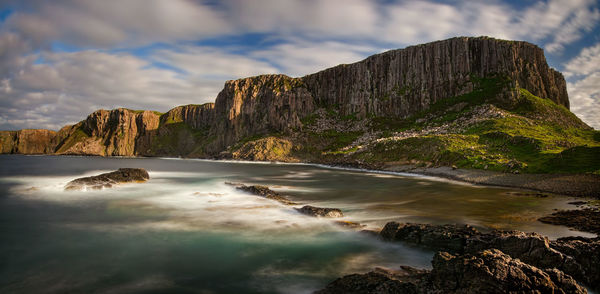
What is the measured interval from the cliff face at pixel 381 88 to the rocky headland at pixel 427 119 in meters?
0.48

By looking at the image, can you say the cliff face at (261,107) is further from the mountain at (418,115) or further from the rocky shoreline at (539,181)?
the rocky shoreline at (539,181)

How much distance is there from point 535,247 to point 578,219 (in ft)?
40.4

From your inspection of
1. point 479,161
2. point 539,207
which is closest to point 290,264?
point 539,207

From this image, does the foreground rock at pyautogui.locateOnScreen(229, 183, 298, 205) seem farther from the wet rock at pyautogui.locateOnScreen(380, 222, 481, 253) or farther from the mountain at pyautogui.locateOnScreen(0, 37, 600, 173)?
the mountain at pyautogui.locateOnScreen(0, 37, 600, 173)

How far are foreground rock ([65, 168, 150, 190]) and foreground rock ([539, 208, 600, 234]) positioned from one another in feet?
127

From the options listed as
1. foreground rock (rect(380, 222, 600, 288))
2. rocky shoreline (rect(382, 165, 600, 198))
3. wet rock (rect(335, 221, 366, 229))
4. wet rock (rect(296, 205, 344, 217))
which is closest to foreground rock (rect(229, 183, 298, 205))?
wet rock (rect(296, 205, 344, 217))

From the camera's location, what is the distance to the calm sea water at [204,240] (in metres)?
10.7

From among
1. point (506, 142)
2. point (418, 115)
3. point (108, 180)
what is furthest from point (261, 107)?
point (108, 180)

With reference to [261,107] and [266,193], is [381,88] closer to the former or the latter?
[261,107]

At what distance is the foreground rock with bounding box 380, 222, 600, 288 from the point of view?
30.6 ft

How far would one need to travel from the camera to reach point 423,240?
535 inches

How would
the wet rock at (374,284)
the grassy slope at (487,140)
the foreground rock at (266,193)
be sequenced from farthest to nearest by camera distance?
the grassy slope at (487,140)
the foreground rock at (266,193)
the wet rock at (374,284)

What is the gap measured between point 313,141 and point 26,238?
113m

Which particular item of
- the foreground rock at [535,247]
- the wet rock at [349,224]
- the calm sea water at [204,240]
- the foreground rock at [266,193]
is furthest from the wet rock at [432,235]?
the foreground rock at [266,193]
